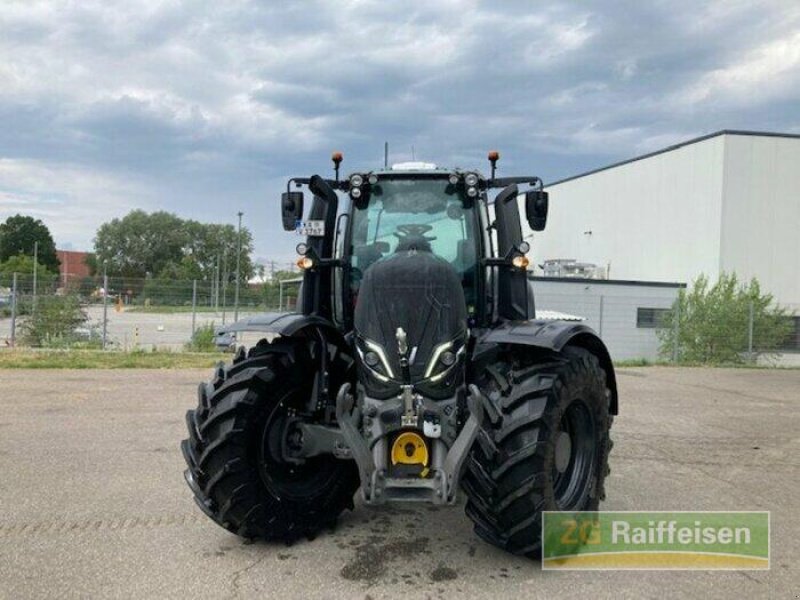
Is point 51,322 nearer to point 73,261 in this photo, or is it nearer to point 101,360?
point 101,360

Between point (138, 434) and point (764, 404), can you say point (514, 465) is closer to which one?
point (138, 434)

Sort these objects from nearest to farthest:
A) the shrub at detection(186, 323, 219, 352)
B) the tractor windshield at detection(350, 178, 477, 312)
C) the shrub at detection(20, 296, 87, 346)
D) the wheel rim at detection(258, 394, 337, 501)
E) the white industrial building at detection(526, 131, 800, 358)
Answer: the wheel rim at detection(258, 394, 337, 501), the tractor windshield at detection(350, 178, 477, 312), the shrub at detection(20, 296, 87, 346), the shrub at detection(186, 323, 219, 352), the white industrial building at detection(526, 131, 800, 358)

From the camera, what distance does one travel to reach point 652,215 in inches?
1114

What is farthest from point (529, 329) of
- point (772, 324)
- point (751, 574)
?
point (772, 324)

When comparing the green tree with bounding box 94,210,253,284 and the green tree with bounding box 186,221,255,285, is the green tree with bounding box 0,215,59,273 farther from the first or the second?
the green tree with bounding box 186,221,255,285

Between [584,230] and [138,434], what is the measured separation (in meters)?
28.7

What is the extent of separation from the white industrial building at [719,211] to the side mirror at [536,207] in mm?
22051

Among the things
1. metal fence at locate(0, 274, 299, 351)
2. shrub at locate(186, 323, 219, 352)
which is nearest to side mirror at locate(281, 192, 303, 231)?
metal fence at locate(0, 274, 299, 351)

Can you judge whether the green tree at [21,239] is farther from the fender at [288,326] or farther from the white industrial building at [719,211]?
the fender at [288,326]

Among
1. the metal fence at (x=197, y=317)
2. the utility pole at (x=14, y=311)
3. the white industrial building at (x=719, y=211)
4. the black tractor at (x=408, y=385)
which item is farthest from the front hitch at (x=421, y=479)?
the white industrial building at (x=719, y=211)

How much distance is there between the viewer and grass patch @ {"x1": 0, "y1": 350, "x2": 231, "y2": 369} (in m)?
13.9

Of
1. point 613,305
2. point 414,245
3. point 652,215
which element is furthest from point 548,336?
point 652,215

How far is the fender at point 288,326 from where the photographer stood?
165 inches

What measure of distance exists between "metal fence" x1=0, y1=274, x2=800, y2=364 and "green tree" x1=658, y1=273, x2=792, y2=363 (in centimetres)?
4
